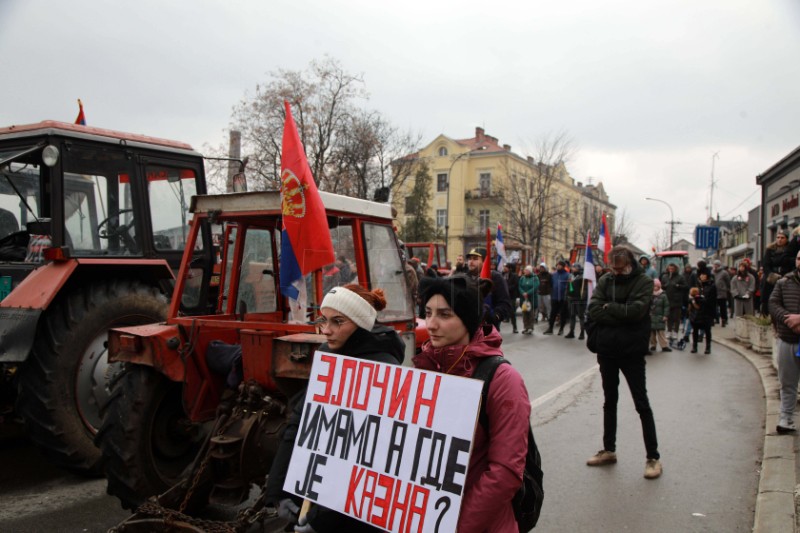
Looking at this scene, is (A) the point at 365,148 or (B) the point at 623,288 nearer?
(B) the point at 623,288

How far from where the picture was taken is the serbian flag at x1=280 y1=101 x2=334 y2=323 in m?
4.39

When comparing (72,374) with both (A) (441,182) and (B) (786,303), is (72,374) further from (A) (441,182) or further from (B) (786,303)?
(A) (441,182)

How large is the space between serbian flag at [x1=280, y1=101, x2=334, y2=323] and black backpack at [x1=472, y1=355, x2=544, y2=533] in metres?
2.10

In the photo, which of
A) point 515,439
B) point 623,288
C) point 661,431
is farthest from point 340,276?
point 661,431

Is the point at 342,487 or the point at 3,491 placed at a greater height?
the point at 342,487

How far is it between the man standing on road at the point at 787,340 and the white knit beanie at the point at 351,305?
15.9ft

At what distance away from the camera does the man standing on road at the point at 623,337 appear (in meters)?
5.75

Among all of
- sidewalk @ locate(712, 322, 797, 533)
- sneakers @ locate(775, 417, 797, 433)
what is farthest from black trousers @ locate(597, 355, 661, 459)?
sneakers @ locate(775, 417, 797, 433)

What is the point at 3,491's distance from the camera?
5418 millimetres

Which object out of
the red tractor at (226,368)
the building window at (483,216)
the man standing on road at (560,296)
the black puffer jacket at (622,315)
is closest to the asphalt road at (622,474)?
the red tractor at (226,368)

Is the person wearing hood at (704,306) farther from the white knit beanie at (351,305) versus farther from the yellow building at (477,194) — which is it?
the yellow building at (477,194)

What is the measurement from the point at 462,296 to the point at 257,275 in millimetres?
3351

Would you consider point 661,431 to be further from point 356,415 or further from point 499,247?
point 499,247

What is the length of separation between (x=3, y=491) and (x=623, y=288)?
5.47 m
